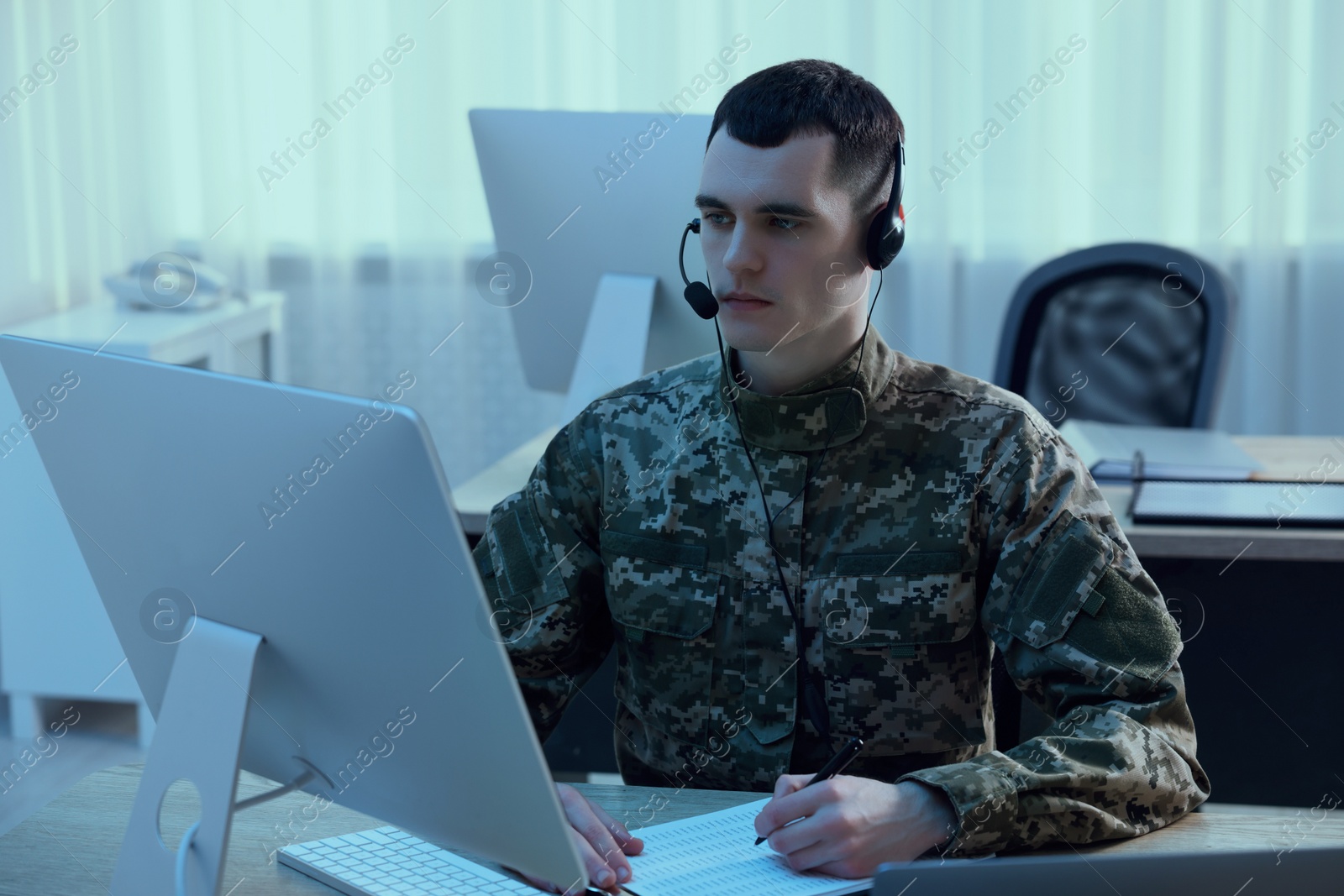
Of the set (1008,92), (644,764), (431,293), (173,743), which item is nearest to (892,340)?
(1008,92)

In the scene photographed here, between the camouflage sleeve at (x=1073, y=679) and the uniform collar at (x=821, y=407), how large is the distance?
0.15 m

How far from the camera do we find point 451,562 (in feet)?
2.41

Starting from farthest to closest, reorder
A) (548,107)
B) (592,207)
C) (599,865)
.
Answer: (548,107), (592,207), (599,865)

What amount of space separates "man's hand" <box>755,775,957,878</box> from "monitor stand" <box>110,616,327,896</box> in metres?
0.35

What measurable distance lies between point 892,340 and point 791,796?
250 centimetres

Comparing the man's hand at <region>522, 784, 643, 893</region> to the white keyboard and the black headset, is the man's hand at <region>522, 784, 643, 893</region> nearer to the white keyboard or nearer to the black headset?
the white keyboard

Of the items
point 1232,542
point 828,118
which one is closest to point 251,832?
point 828,118

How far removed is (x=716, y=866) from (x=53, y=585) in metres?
2.29

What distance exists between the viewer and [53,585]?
286 centimetres

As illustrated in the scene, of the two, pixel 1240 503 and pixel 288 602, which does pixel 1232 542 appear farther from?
pixel 288 602

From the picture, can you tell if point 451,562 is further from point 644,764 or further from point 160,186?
point 160,186

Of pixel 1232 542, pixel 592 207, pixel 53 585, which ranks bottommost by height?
pixel 53 585

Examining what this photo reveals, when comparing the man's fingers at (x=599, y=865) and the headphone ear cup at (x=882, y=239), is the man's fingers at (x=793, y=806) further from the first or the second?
the headphone ear cup at (x=882, y=239)

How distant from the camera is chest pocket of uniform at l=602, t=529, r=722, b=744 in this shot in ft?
4.31
